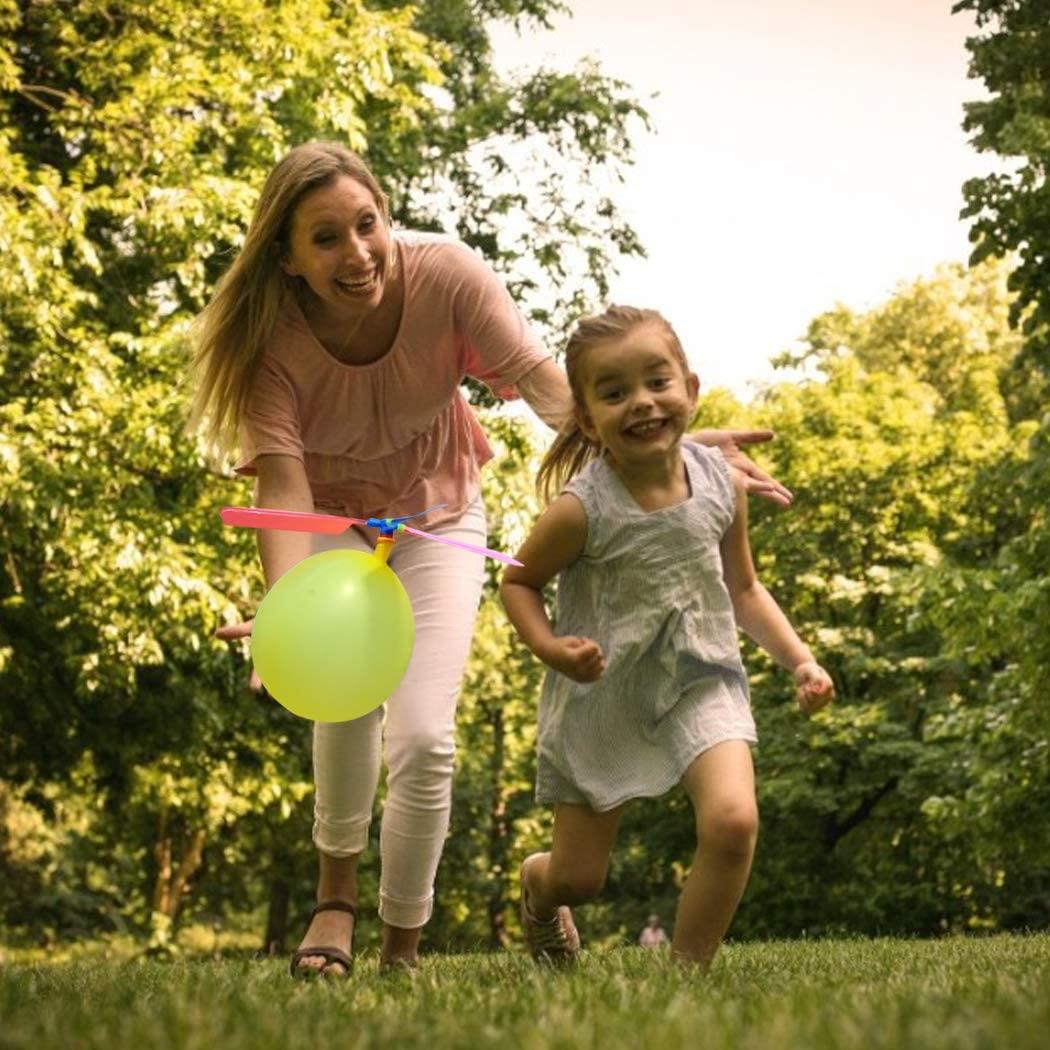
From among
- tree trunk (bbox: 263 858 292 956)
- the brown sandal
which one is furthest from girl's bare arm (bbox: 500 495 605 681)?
tree trunk (bbox: 263 858 292 956)

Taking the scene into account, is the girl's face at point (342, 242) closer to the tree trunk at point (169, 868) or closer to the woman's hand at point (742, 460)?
the woman's hand at point (742, 460)

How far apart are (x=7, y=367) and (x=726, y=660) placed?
941 centimetres

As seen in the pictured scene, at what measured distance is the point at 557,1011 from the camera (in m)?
2.69

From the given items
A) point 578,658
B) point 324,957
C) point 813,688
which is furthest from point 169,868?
point 578,658

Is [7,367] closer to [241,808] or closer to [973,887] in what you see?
[241,808]

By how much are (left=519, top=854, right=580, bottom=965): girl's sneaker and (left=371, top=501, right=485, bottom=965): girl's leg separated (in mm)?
323

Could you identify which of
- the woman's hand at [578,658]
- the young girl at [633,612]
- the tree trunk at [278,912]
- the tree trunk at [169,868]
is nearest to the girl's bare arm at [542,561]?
the young girl at [633,612]

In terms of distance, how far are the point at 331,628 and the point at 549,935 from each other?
4.72ft

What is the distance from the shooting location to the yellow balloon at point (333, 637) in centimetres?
383

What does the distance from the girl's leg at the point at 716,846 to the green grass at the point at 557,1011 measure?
0.40 feet

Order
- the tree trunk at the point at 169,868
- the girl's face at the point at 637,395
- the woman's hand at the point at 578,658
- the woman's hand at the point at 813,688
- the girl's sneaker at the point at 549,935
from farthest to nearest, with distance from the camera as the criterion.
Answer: the tree trunk at the point at 169,868 → the girl's sneaker at the point at 549,935 → the girl's face at the point at 637,395 → the woman's hand at the point at 813,688 → the woman's hand at the point at 578,658

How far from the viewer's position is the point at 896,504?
85.0ft

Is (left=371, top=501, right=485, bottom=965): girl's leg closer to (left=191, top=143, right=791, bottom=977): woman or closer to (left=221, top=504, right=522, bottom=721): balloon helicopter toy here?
(left=191, top=143, right=791, bottom=977): woman

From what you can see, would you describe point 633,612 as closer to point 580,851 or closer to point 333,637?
point 580,851
